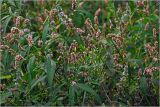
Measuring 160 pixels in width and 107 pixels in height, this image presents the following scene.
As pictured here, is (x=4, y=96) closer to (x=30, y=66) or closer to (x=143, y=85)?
(x=30, y=66)

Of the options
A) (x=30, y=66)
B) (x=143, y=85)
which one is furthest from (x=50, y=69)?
(x=143, y=85)

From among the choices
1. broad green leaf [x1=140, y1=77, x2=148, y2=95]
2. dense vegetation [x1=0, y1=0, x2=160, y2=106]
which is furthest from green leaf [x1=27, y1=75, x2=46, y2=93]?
broad green leaf [x1=140, y1=77, x2=148, y2=95]

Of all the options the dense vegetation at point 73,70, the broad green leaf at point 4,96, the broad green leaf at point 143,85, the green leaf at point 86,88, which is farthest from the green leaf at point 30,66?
the broad green leaf at point 143,85

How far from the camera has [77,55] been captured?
261cm

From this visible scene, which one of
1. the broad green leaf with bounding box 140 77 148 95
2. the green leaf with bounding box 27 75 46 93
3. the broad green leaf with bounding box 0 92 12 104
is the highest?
the green leaf with bounding box 27 75 46 93

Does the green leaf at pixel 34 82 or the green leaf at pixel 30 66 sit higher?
the green leaf at pixel 30 66

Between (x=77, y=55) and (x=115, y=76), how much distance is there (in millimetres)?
263

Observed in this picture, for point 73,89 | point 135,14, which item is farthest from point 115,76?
point 135,14

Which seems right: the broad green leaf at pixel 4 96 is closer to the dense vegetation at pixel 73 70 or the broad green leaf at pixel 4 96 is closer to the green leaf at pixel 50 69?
the dense vegetation at pixel 73 70

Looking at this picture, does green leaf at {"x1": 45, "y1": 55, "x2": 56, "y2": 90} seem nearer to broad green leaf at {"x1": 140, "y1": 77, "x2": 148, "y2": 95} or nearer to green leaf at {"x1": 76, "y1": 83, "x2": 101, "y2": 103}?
green leaf at {"x1": 76, "y1": 83, "x2": 101, "y2": 103}

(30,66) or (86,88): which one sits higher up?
(30,66)

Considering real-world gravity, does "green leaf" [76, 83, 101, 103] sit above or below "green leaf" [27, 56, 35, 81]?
below

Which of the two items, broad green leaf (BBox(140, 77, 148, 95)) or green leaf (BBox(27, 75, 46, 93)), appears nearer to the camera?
green leaf (BBox(27, 75, 46, 93))

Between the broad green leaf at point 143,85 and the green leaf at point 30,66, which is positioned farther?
the broad green leaf at point 143,85
